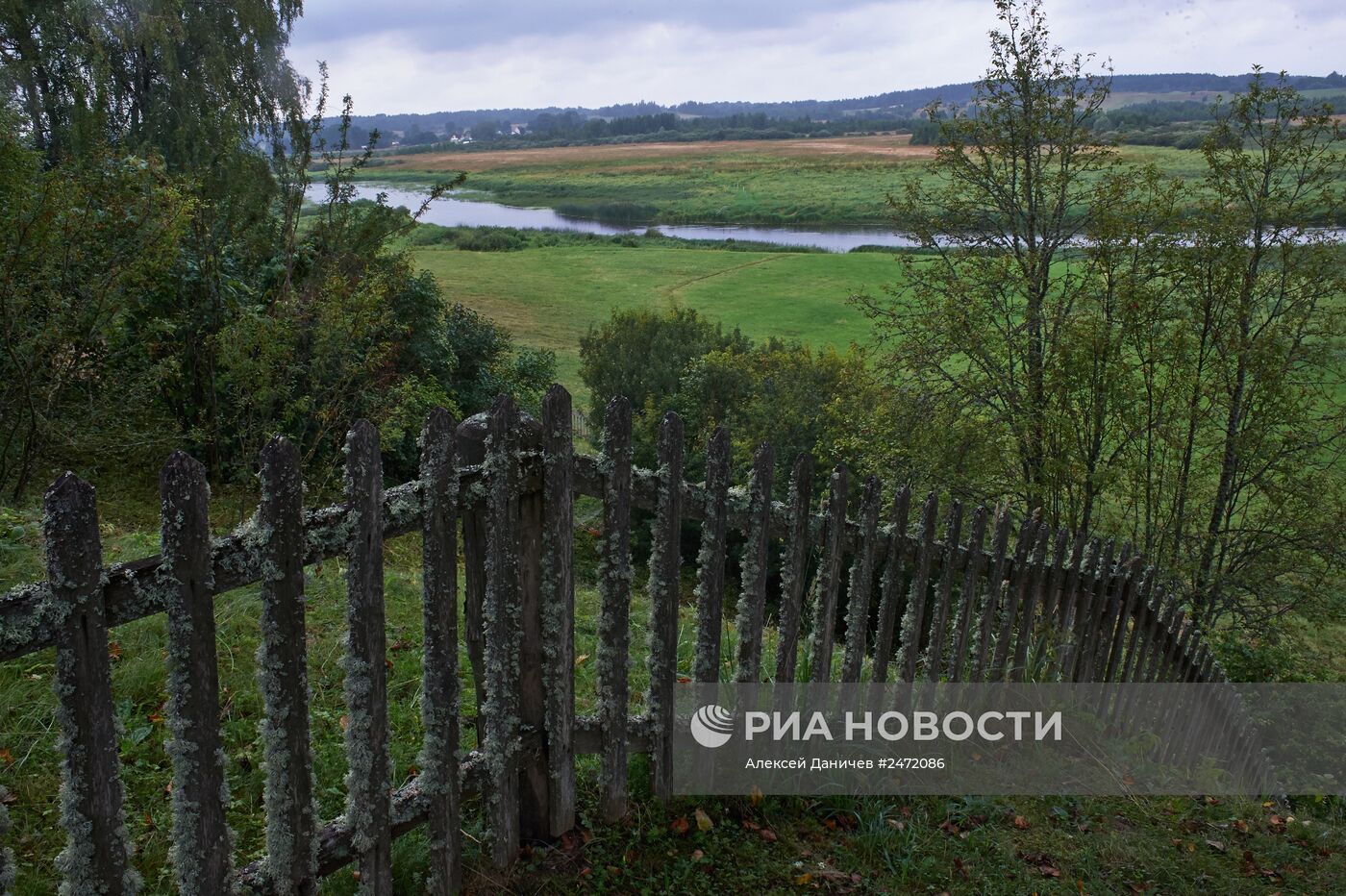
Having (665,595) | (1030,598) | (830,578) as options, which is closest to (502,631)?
(665,595)

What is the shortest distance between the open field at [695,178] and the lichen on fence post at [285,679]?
260 ft

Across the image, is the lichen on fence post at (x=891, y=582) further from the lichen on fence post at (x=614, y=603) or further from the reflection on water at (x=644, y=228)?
the reflection on water at (x=644, y=228)

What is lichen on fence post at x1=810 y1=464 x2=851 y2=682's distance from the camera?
3.74 meters

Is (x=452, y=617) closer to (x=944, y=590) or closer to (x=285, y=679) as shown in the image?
(x=285, y=679)

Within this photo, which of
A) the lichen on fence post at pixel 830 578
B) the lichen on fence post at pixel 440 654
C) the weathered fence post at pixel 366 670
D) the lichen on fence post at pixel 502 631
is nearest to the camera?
the weathered fence post at pixel 366 670

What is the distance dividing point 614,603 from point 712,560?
42 centimetres

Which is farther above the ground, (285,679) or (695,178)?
(695,178)

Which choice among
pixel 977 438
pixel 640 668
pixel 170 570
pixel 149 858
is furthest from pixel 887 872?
pixel 977 438

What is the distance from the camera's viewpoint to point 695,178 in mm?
113062

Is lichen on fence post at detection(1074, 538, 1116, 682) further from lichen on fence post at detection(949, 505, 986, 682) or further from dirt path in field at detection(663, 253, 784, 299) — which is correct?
dirt path in field at detection(663, 253, 784, 299)

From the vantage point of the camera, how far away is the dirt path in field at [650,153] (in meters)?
108

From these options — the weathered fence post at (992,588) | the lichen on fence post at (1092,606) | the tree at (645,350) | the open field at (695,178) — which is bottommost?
the tree at (645,350)

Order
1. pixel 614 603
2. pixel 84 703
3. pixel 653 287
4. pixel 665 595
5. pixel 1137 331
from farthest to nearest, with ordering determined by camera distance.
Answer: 1. pixel 653 287
2. pixel 1137 331
3. pixel 665 595
4. pixel 614 603
5. pixel 84 703

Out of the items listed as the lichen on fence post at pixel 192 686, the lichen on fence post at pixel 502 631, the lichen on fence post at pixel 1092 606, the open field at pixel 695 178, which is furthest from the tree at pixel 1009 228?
the open field at pixel 695 178
